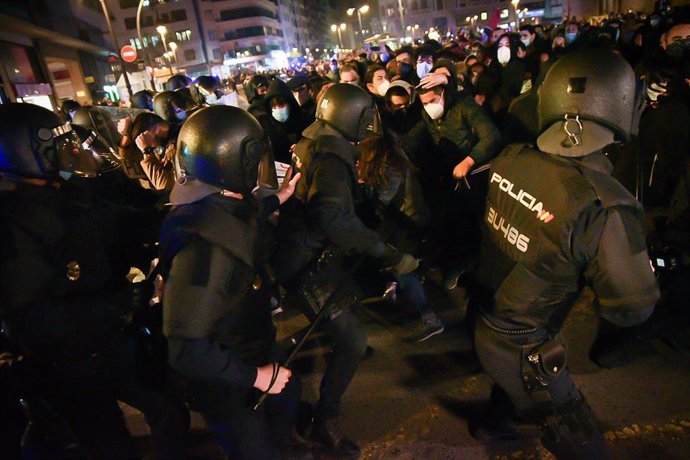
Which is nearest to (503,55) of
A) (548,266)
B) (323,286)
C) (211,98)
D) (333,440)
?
(211,98)

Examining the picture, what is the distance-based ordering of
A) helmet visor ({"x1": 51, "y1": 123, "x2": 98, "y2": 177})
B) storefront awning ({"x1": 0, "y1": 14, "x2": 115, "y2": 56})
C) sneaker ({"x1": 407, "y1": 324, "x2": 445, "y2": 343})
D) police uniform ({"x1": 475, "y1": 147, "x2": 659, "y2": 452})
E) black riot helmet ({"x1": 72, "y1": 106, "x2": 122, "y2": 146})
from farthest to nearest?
1. storefront awning ({"x1": 0, "y1": 14, "x2": 115, "y2": 56})
2. black riot helmet ({"x1": 72, "y1": 106, "x2": 122, "y2": 146})
3. sneaker ({"x1": 407, "y1": 324, "x2": 445, "y2": 343})
4. helmet visor ({"x1": 51, "y1": 123, "x2": 98, "y2": 177})
5. police uniform ({"x1": 475, "y1": 147, "x2": 659, "y2": 452})

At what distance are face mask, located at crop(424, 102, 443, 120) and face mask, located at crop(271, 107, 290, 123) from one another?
8.48 feet

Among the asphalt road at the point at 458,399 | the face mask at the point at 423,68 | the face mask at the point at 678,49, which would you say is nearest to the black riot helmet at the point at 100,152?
the asphalt road at the point at 458,399

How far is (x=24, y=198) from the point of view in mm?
1874

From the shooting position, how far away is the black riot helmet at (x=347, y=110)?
287cm

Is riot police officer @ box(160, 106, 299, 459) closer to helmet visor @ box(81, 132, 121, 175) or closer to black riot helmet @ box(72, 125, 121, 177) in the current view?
black riot helmet @ box(72, 125, 121, 177)

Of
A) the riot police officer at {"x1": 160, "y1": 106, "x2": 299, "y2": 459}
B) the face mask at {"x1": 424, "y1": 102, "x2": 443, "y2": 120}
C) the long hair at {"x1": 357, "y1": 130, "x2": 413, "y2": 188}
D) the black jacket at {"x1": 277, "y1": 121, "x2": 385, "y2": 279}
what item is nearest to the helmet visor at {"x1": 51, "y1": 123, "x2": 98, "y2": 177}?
the riot police officer at {"x1": 160, "y1": 106, "x2": 299, "y2": 459}

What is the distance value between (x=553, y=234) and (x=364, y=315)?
3.05 metres

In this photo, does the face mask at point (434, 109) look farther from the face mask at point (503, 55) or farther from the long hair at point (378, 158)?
the face mask at point (503, 55)

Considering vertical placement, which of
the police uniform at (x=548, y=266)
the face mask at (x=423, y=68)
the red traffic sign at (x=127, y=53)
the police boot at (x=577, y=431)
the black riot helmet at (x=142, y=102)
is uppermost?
the red traffic sign at (x=127, y=53)

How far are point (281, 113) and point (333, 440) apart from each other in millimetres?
4834

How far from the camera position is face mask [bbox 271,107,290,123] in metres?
6.41

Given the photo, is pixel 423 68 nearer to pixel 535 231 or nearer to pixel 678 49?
pixel 678 49

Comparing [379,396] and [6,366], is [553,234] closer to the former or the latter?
[379,396]
